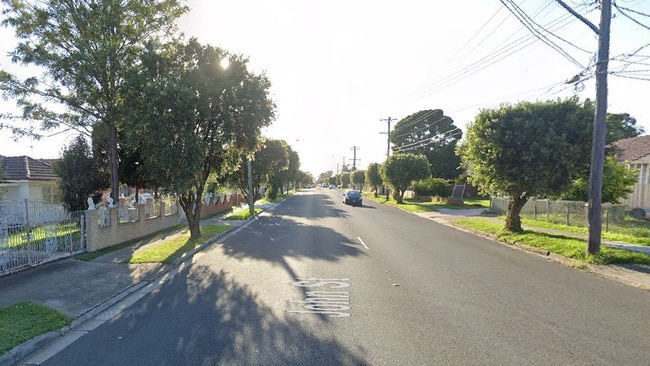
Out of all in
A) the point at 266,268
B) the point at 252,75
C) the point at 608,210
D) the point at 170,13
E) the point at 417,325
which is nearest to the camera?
the point at 417,325

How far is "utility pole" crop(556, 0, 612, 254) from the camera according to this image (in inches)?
403

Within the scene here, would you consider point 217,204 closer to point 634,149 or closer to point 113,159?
point 113,159

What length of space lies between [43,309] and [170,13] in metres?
14.1

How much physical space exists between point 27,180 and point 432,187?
34.1m

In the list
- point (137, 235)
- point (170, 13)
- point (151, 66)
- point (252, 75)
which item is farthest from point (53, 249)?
point (170, 13)

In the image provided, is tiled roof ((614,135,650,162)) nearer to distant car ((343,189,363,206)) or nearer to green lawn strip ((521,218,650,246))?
green lawn strip ((521,218,650,246))

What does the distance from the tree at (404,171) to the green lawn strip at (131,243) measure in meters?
25.0

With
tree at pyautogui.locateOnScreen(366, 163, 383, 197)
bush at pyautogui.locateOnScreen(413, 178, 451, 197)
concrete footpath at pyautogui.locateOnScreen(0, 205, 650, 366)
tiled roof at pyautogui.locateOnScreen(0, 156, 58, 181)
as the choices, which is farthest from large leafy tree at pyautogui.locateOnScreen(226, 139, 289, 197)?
tree at pyautogui.locateOnScreen(366, 163, 383, 197)

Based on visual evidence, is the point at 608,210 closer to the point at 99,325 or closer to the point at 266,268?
the point at 266,268

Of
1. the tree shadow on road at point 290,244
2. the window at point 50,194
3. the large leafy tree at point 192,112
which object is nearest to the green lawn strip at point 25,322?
the tree shadow on road at point 290,244

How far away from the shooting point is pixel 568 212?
17.6 m

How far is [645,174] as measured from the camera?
2591 cm

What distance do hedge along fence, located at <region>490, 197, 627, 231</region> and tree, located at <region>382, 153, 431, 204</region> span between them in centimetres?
1806

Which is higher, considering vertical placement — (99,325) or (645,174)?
(645,174)
